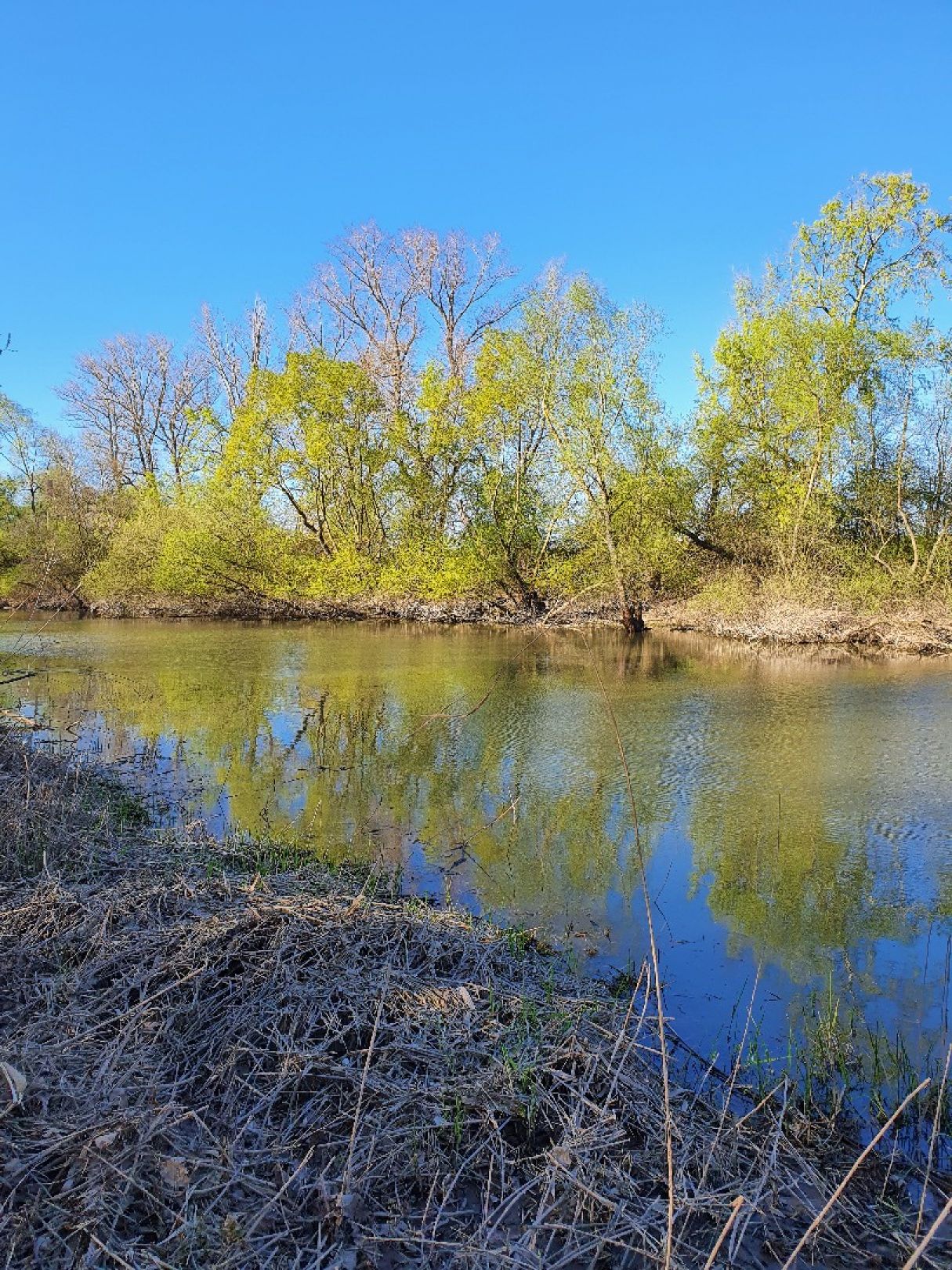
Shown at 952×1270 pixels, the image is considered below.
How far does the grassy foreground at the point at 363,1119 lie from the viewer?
2.10 m

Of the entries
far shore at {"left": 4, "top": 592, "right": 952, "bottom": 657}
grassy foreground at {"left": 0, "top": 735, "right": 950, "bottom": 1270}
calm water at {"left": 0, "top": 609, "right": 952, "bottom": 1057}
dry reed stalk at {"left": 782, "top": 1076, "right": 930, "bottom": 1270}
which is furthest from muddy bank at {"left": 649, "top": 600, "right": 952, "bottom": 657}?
dry reed stalk at {"left": 782, "top": 1076, "right": 930, "bottom": 1270}

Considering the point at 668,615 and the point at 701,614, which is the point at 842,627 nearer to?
the point at 701,614

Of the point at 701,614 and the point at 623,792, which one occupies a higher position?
the point at 701,614

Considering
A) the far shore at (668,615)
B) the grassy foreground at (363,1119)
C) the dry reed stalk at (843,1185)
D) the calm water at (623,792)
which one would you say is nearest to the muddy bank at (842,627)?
the far shore at (668,615)

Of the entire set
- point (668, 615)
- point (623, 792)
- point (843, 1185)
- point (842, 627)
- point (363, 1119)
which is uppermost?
point (668, 615)

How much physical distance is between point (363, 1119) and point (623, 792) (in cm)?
565

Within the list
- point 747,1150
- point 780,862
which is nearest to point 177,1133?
point 747,1150

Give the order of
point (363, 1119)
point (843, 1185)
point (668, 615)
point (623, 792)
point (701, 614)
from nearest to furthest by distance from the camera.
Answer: point (843, 1185) → point (363, 1119) → point (623, 792) → point (701, 614) → point (668, 615)

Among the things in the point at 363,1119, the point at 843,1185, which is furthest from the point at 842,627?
the point at 843,1185

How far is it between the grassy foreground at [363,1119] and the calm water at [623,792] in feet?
3.24

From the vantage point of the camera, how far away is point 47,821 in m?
5.25

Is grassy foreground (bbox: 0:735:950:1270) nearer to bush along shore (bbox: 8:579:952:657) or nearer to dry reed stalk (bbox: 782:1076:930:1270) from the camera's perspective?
dry reed stalk (bbox: 782:1076:930:1270)

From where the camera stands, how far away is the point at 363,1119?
2.47 metres

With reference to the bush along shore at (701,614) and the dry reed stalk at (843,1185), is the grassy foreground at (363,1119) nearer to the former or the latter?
the dry reed stalk at (843,1185)
